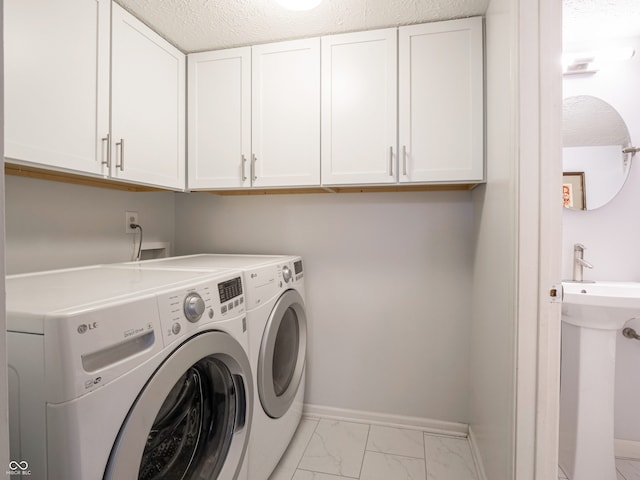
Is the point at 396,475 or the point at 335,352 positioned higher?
the point at 335,352

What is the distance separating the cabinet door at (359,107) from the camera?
160 cm

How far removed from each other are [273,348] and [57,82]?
1.27 m

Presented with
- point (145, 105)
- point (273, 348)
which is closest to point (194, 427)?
point (273, 348)

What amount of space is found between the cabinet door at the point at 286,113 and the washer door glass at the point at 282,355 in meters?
0.63

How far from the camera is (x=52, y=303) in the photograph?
28.2 inches

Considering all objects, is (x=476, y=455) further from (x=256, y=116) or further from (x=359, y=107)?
(x=256, y=116)

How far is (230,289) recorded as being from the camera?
1.14 meters

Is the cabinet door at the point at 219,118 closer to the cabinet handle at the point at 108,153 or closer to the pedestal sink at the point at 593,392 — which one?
the cabinet handle at the point at 108,153

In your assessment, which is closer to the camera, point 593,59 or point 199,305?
point 199,305

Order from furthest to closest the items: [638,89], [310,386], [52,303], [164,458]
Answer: [310,386], [638,89], [164,458], [52,303]

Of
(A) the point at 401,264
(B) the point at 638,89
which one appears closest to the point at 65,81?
(A) the point at 401,264

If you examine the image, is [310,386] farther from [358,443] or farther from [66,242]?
[66,242]

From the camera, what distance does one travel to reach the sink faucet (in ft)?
5.74

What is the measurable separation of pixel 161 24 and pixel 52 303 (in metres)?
1.46
